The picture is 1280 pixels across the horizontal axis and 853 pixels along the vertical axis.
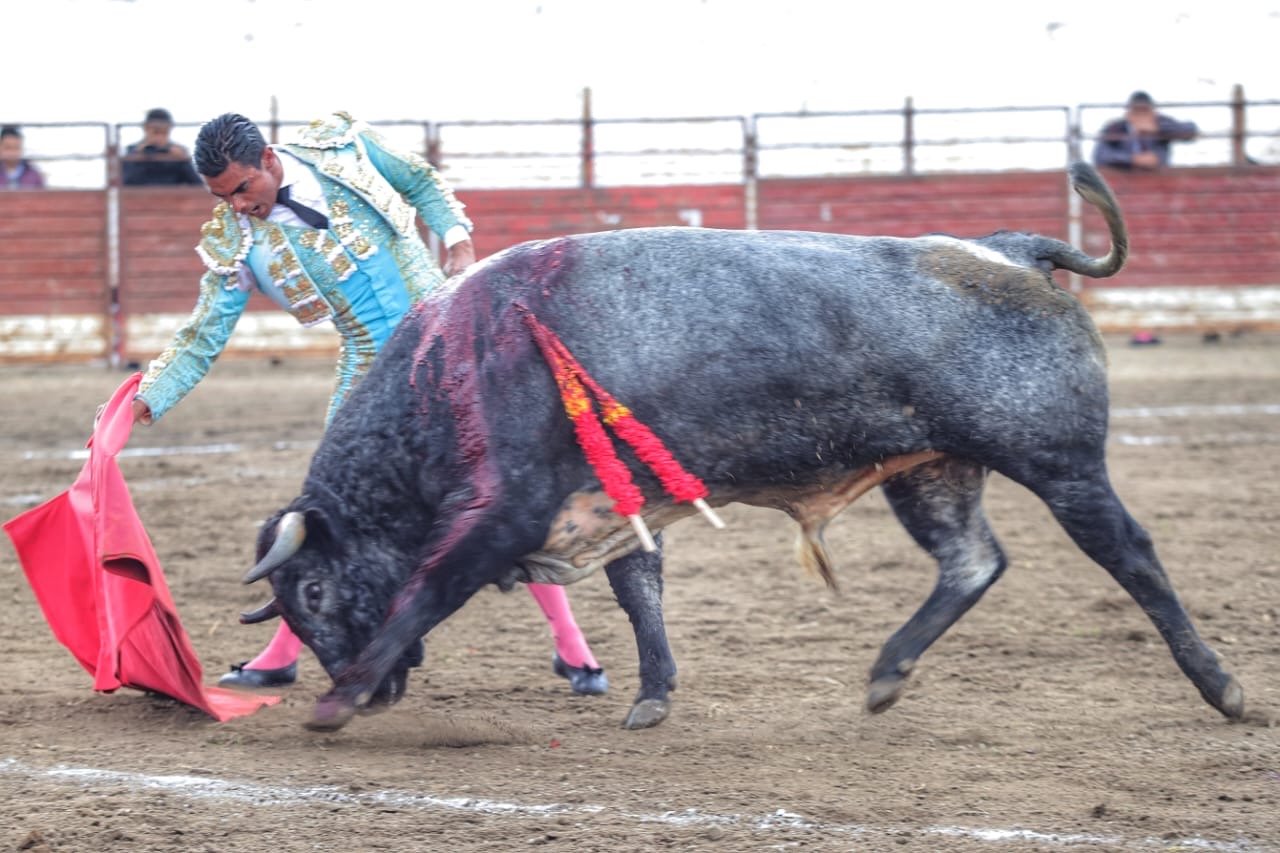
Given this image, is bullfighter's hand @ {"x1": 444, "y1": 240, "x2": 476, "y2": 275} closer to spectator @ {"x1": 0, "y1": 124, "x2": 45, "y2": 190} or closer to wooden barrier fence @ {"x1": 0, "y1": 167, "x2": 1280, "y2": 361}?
wooden barrier fence @ {"x1": 0, "y1": 167, "x2": 1280, "y2": 361}

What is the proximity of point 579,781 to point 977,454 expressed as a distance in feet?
4.22

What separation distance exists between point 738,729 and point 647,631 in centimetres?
37

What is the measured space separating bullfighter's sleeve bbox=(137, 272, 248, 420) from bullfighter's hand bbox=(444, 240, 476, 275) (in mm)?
606

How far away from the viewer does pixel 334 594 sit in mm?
3965

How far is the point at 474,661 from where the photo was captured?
16.1 feet

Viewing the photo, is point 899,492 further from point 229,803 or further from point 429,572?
point 229,803

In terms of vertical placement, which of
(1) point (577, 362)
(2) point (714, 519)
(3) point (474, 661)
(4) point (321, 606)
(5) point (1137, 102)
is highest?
(5) point (1137, 102)

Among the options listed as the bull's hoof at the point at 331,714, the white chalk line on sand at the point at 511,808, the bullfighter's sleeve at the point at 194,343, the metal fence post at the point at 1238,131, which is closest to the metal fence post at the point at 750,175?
the metal fence post at the point at 1238,131

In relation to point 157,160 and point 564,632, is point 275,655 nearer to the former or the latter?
point 564,632

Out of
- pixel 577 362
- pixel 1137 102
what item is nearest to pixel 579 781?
pixel 577 362

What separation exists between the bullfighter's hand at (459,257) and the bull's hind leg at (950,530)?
4.40ft

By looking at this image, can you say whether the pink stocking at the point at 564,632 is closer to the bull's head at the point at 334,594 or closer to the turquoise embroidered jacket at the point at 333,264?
the bull's head at the point at 334,594

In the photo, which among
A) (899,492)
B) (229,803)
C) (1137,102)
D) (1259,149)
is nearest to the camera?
(229,803)

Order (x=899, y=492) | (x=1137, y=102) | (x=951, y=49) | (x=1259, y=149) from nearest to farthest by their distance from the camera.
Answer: (x=899, y=492)
(x=1137, y=102)
(x=1259, y=149)
(x=951, y=49)
